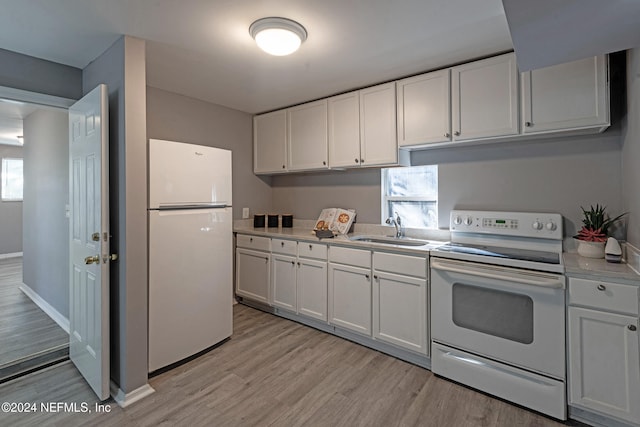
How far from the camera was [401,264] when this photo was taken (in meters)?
2.37

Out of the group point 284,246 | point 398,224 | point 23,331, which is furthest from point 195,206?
point 23,331

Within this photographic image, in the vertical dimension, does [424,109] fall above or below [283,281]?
above

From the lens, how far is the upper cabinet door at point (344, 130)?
2927mm

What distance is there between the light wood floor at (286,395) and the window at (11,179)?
5719 millimetres

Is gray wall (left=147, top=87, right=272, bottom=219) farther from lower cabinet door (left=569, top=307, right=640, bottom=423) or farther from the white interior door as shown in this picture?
lower cabinet door (left=569, top=307, right=640, bottom=423)

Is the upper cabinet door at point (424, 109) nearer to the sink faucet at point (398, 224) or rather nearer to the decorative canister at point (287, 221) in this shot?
the sink faucet at point (398, 224)

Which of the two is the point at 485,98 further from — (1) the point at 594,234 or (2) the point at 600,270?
(2) the point at 600,270

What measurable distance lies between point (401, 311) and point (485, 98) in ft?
5.64

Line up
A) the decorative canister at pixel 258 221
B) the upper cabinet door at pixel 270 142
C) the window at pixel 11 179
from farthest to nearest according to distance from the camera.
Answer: the window at pixel 11 179
the decorative canister at pixel 258 221
the upper cabinet door at pixel 270 142

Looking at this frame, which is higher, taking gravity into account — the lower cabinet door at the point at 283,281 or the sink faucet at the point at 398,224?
the sink faucet at the point at 398,224

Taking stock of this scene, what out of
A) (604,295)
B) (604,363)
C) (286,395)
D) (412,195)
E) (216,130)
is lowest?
(286,395)

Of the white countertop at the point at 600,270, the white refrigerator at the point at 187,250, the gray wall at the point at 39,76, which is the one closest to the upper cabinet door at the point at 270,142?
the white refrigerator at the point at 187,250

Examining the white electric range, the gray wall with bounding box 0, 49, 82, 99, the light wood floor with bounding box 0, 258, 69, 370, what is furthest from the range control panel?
the light wood floor with bounding box 0, 258, 69, 370

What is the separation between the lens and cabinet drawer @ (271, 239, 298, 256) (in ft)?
10.1
